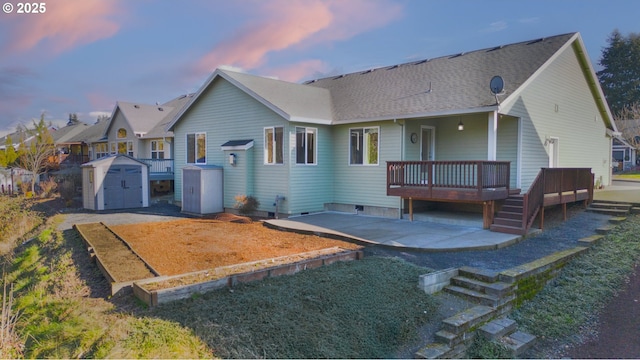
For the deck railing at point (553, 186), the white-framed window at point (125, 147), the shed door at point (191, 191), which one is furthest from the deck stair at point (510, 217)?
the white-framed window at point (125, 147)

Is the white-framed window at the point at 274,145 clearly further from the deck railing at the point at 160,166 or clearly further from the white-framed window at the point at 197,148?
the deck railing at the point at 160,166

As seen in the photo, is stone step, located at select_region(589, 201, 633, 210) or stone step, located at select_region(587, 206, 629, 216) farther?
stone step, located at select_region(589, 201, 633, 210)

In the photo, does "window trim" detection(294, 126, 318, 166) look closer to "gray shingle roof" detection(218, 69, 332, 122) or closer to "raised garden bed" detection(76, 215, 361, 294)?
"gray shingle roof" detection(218, 69, 332, 122)

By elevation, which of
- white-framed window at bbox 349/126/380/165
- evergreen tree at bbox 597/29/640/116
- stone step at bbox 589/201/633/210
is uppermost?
evergreen tree at bbox 597/29/640/116

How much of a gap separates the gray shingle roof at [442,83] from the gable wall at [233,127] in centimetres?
267

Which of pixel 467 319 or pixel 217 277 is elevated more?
pixel 217 277

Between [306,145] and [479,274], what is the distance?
7.87 m

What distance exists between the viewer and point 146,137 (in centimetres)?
2269

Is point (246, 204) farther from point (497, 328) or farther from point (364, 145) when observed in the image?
point (497, 328)

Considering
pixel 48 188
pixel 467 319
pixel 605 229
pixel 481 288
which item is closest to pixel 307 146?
pixel 481 288

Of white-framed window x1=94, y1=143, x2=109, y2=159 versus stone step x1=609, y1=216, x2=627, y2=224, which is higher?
white-framed window x1=94, y1=143, x2=109, y2=159

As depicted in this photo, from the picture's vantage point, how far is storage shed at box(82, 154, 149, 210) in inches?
598

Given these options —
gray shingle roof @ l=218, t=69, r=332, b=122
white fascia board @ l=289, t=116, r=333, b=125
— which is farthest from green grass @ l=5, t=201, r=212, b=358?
gray shingle roof @ l=218, t=69, r=332, b=122

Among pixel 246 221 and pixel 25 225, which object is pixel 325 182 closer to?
pixel 246 221
